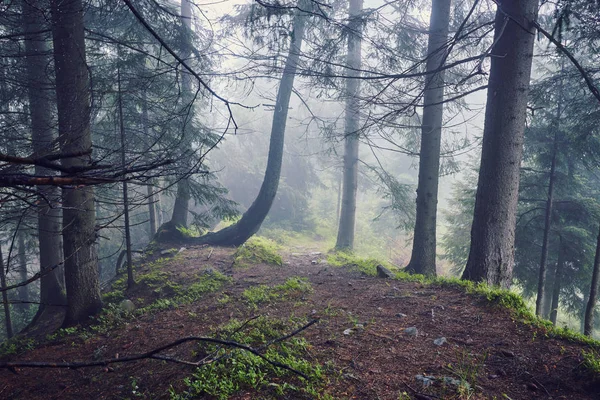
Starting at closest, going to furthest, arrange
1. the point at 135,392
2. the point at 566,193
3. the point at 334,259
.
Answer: the point at 135,392 → the point at 334,259 → the point at 566,193

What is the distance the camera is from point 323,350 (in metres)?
3.91

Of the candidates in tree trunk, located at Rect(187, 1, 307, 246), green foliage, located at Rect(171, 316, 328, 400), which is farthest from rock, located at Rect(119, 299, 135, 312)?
tree trunk, located at Rect(187, 1, 307, 246)

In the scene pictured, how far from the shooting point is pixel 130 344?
5.04 meters

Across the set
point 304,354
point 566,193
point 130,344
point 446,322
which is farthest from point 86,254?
point 566,193

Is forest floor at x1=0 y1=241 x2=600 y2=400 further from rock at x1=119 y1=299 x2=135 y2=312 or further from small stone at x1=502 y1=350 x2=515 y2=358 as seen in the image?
rock at x1=119 y1=299 x2=135 y2=312

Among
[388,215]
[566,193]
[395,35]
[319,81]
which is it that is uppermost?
[395,35]

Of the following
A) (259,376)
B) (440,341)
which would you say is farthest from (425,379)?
(259,376)

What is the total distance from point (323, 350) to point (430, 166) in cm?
605

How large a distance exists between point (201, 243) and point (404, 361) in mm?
8862

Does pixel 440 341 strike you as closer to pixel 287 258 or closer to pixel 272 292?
pixel 272 292

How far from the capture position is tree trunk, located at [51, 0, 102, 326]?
5613mm

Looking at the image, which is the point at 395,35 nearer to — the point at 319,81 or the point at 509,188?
the point at 319,81

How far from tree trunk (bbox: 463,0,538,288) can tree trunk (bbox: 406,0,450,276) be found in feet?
8.59

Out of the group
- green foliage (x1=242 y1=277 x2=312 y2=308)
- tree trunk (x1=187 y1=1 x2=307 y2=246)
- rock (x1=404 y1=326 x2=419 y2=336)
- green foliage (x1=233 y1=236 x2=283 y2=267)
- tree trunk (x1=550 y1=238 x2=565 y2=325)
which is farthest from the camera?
tree trunk (x1=550 y1=238 x2=565 y2=325)
